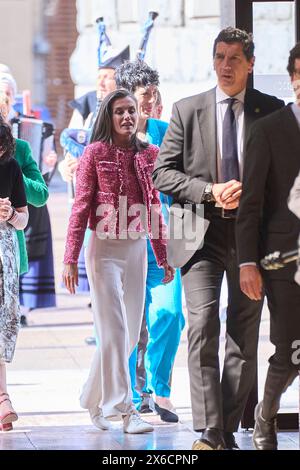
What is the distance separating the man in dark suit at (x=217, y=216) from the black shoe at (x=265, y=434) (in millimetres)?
133

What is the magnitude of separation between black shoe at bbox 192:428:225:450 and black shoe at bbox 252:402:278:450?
0.17 meters

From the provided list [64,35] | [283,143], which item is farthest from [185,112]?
[64,35]

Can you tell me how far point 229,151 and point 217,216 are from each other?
0.30 metres

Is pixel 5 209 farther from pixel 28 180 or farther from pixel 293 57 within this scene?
pixel 293 57

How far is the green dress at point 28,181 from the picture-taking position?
739 centimetres

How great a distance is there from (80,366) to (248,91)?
3.49 metres

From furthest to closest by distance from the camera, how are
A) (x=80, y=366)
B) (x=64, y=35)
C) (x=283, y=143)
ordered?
1. (x=64, y=35)
2. (x=80, y=366)
3. (x=283, y=143)

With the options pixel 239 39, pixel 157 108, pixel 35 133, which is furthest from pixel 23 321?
pixel 239 39

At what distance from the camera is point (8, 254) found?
7.15 metres

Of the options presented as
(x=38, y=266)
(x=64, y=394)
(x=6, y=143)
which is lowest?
(x=64, y=394)

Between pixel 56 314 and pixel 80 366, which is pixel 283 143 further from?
pixel 56 314

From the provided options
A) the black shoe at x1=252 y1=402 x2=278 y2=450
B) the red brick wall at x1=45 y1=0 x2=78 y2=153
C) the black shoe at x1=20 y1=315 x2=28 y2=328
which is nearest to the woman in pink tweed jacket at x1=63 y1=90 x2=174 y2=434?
the black shoe at x1=252 y1=402 x2=278 y2=450

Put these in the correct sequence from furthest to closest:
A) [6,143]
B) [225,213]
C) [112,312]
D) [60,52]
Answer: [60,52] < [6,143] < [112,312] < [225,213]

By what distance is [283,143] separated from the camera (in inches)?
235
